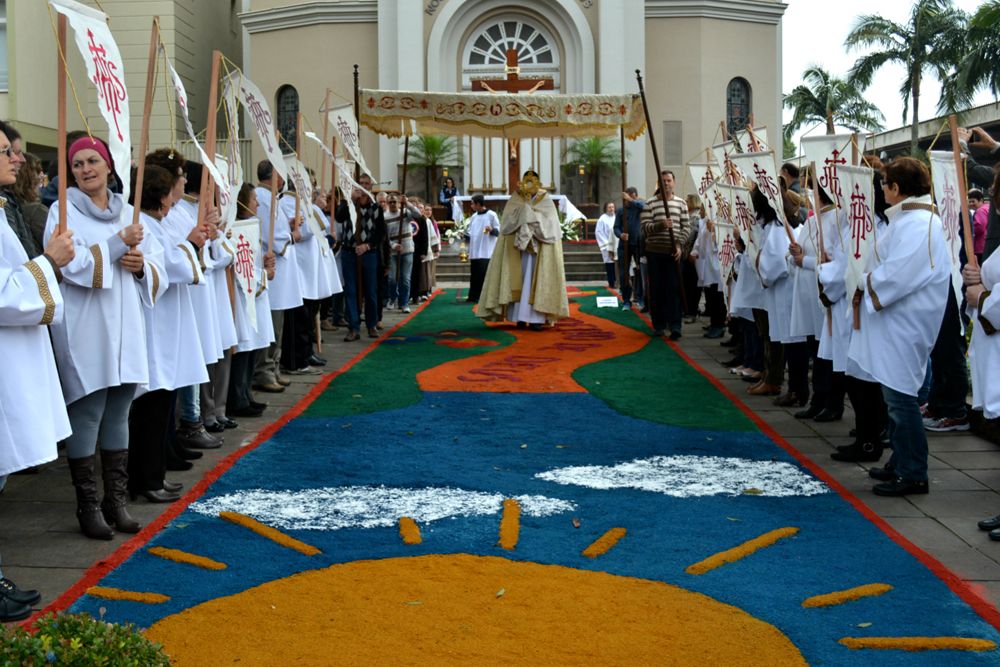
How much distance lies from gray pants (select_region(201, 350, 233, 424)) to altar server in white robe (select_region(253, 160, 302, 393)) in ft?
5.53

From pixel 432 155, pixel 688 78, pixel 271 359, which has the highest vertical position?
pixel 688 78

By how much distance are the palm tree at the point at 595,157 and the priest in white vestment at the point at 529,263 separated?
45.4 feet

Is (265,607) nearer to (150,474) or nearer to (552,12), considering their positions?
(150,474)

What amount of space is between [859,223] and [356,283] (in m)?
8.00

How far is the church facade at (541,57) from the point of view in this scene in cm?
3012

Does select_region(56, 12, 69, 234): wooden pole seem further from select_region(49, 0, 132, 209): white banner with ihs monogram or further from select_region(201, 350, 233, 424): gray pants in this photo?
select_region(201, 350, 233, 424): gray pants

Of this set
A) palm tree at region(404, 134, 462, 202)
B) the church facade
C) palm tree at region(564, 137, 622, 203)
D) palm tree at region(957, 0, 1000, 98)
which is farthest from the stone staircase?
palm tree at region(957, 0, 1000, 98)

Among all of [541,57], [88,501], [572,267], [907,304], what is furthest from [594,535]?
[541,57]

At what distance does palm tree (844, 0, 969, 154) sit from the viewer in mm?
31500

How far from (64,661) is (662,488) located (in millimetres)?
4439

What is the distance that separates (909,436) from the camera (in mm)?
6668

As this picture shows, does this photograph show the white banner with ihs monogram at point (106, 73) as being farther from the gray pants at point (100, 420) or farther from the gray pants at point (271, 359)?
the gray pants at point (271, 359)

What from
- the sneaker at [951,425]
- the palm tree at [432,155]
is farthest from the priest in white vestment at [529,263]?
the palm tree at [432,155]

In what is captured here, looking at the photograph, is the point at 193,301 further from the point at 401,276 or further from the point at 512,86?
the point at 512,86
